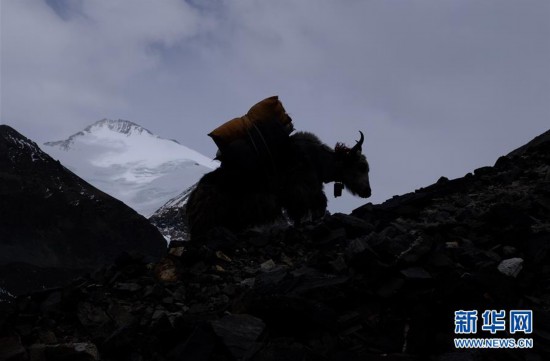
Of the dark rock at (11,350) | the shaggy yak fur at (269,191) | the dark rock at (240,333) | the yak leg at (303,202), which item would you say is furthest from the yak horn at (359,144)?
the dark rock at (11,350)

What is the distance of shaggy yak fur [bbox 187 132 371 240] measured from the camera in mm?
7672

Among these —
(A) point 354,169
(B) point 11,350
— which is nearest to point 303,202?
(A) point 354,169

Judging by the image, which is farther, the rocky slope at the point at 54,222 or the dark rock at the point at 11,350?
the rocky slope at the point at 54,222

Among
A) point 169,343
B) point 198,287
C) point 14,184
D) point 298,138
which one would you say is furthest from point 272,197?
point 14,184

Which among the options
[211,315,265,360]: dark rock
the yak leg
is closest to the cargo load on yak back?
the yak leg

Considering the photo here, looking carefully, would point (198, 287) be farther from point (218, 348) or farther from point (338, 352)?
point (338, 352)

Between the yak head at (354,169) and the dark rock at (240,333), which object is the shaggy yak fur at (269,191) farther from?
the dark rock at (240,333)

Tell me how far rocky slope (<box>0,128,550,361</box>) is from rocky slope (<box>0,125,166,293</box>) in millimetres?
10518

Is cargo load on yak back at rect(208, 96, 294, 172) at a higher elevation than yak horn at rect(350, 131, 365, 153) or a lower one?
lower

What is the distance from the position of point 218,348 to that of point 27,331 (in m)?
1.57

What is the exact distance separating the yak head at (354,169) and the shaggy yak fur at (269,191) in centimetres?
16

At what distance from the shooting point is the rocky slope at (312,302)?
3291mm

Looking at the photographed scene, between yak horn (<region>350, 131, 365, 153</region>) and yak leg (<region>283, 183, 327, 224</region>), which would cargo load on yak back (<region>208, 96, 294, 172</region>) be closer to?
yak leg (<region>283, 183, 327, 224</region>)

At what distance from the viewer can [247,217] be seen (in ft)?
25.6
